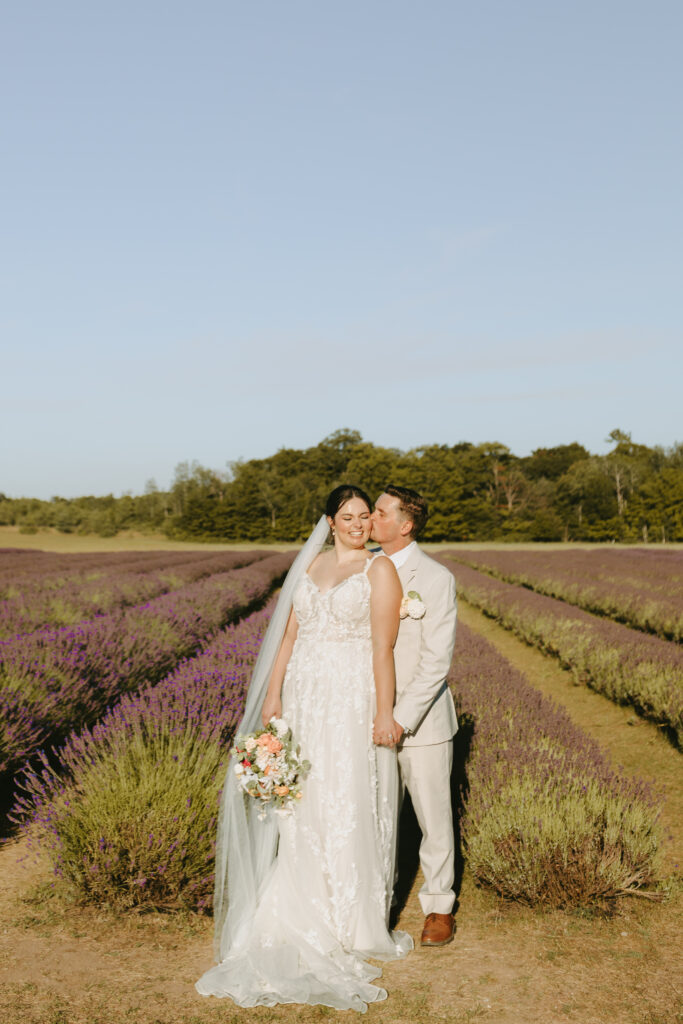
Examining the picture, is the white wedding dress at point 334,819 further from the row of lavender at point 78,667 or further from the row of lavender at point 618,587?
the row of lavender at point 618,587

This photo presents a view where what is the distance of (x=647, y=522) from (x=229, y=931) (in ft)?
226

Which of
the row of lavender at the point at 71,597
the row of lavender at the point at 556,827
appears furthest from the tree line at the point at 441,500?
the row of lavender at the point at 556,827

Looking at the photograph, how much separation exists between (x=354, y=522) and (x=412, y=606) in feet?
1.40

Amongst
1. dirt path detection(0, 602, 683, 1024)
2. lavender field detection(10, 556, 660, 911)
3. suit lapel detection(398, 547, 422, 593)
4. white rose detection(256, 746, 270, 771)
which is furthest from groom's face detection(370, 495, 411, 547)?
dirt path detection(0, 602, 683, 1024)

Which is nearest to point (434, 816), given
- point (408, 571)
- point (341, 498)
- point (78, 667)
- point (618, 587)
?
point (408, 571)

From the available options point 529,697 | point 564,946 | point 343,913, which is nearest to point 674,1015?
point 564,946

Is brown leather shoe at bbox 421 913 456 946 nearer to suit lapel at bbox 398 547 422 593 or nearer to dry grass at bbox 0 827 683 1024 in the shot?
dry grass at bbox 0 827 683 1024

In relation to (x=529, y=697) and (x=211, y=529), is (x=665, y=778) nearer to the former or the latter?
(x=529, y=697)

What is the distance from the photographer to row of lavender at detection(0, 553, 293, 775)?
5.02 m

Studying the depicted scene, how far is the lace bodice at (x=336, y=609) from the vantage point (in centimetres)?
308

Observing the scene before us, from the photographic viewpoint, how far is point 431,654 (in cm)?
312

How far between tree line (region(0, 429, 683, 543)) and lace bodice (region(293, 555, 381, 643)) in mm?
63095

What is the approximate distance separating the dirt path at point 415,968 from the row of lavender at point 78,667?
1.32m

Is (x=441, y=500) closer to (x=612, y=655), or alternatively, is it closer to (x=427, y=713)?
(x=612, y=655)
